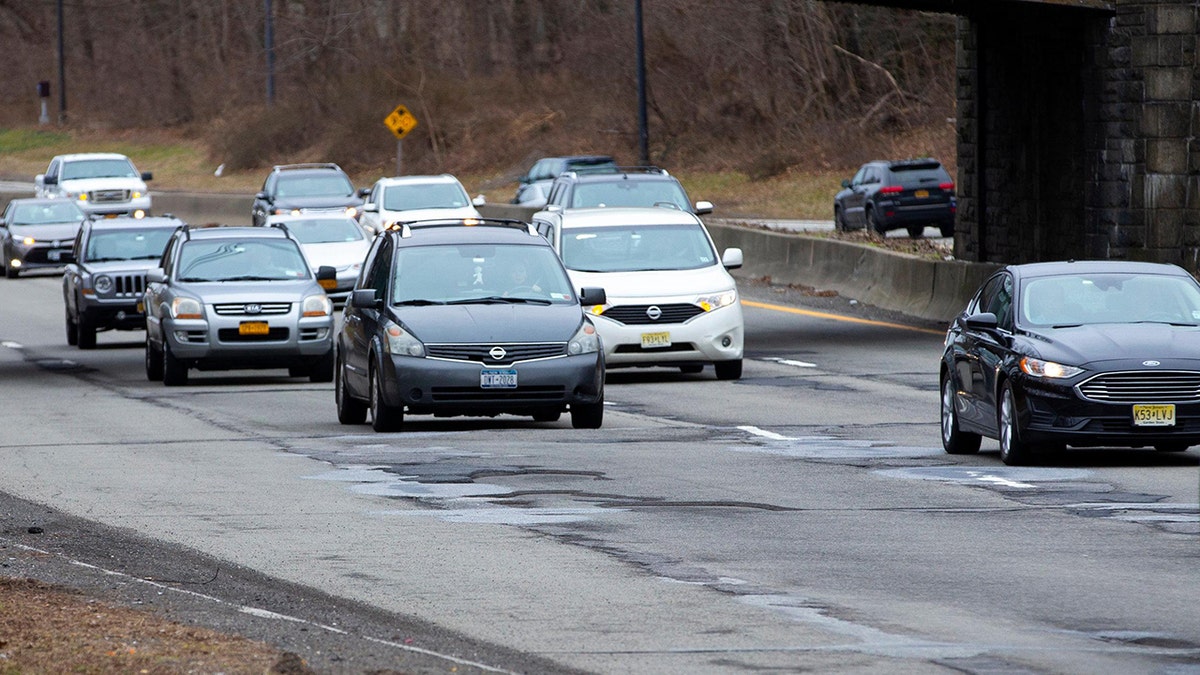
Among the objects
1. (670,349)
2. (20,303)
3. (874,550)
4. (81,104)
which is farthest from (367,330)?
(81,104)

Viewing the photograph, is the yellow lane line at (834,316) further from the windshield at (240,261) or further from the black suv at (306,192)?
the black suv at (306,192)

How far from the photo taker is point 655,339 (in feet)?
73.7

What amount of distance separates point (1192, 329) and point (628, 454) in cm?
406

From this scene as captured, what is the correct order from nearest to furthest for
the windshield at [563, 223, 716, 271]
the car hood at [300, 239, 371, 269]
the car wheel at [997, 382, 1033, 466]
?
the car wheel at [997, 382, 1033, 466] < the windshield at [563, 223, 716, 271] < the car hood at [300, 239, 371, 269]

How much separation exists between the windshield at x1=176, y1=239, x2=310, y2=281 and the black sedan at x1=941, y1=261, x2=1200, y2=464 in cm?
1081

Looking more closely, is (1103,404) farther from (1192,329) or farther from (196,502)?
(196,502)

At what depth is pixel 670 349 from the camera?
2256 centimetres

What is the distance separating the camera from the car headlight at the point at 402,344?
17.6 m

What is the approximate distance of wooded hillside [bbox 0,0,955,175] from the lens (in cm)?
6444

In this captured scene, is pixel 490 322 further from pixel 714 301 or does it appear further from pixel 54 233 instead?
pixel 54 233

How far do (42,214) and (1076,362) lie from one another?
3337 cm

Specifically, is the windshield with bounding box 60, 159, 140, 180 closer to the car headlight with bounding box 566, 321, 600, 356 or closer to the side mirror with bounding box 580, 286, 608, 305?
the side mirror with bounding box 580, 286, 608, 305

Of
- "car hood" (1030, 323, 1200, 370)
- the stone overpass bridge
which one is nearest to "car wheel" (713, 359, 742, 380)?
the stone overpass bridge

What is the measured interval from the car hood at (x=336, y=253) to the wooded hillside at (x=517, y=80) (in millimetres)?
25656
